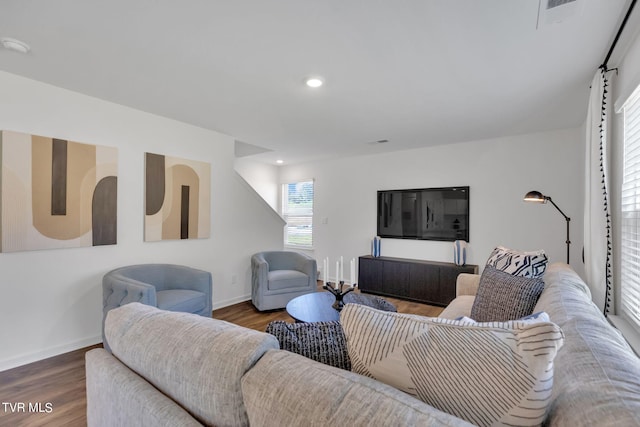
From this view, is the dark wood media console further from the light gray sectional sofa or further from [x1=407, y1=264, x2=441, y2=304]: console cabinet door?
the light gray sectional sofa

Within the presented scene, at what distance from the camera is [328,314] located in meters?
2.24

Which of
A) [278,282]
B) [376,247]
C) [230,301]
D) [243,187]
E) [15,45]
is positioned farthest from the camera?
[376,247]

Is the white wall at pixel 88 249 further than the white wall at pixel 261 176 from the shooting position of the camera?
No

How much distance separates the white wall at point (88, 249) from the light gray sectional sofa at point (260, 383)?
1915 millimetres

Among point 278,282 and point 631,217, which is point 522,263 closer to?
point 631,217

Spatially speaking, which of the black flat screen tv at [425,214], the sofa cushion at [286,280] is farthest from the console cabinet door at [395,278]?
the sofa cushion at [286,280]

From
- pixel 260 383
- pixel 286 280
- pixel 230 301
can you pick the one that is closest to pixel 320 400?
pixel 260 383

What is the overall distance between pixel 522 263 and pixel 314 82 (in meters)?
1.98

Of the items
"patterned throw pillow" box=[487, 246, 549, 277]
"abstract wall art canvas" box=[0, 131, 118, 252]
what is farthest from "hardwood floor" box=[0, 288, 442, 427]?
"patterned throw pillow" box=[487, 246, 549, 277]

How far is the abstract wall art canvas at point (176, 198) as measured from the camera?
3.09 meters

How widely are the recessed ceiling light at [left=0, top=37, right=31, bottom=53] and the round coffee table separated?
2547 millimetres

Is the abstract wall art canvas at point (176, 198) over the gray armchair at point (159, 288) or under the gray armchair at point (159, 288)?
over

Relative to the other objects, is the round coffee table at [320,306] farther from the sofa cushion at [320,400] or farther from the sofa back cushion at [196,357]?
the sofa cushion at [320,400]

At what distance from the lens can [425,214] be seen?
14.4 ft
